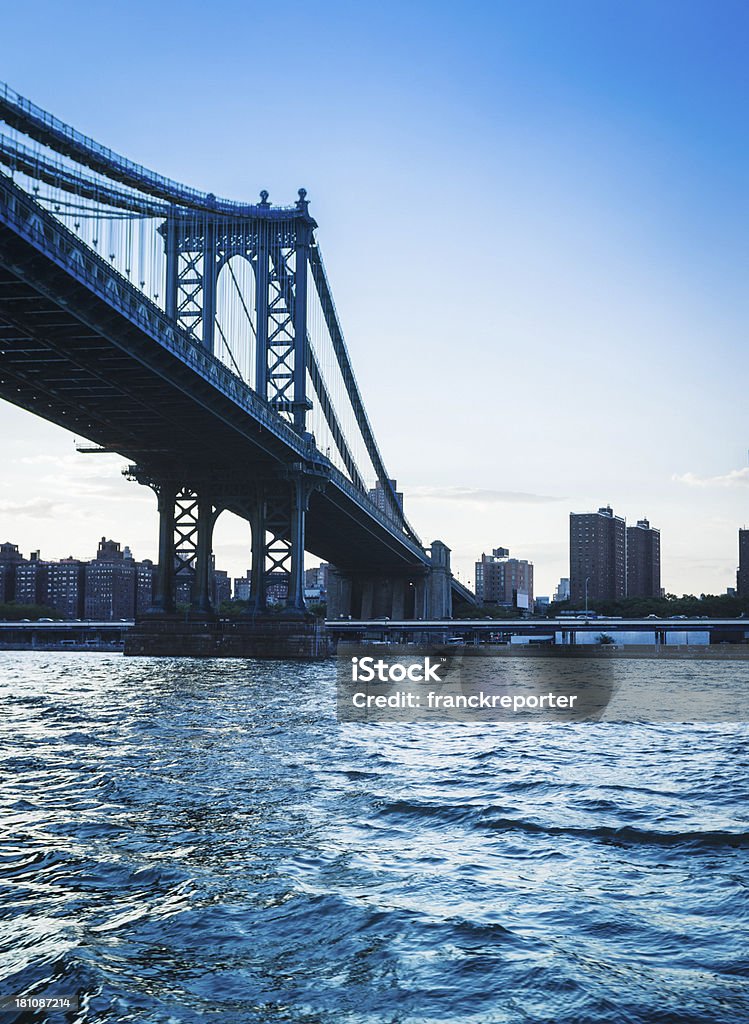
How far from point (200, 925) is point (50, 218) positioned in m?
30.1

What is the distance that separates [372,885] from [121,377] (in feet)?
134

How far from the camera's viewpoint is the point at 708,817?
43.8 ft

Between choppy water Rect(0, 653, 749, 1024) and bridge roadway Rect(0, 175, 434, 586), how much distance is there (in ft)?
68.4

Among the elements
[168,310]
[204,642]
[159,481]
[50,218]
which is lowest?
[204,642]

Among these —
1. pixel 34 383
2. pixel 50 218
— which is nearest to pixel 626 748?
pixel 50 218

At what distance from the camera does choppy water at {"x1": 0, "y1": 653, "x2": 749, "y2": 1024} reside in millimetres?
6984

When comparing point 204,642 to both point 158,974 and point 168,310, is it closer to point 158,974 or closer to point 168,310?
point 168,310

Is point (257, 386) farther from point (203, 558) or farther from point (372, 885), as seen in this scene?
point (372, 885)

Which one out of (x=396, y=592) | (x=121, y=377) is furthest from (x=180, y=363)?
(x=396, y=592)

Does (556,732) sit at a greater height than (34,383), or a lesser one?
lesser

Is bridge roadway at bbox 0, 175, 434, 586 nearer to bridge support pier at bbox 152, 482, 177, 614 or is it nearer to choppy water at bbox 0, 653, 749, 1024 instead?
bridge support pier at bbox 152, 482, 177, 614

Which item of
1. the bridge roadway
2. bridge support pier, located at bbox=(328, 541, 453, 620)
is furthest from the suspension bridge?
bridge support pier, located at bbox=(328, 541, 453, 620)

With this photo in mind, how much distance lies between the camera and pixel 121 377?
156 feet

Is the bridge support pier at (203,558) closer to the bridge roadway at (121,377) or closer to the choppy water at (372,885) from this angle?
the bridge roadway at (121,377)
